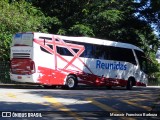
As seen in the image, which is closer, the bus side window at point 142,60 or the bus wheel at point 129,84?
the bus wheel at point 129,84

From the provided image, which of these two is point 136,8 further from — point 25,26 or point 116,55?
point 25,26

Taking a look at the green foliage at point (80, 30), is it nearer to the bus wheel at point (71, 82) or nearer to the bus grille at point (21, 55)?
the bus wheel at point (71, 82)

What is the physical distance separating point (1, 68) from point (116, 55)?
29.0 ft

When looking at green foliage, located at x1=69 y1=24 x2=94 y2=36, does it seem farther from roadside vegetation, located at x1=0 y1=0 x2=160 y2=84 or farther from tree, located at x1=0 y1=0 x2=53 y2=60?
tree, located at x1=0 y1=0 x2=53 y2=60

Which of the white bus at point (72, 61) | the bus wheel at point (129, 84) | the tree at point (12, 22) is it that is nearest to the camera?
the white bus at point (72, 61)

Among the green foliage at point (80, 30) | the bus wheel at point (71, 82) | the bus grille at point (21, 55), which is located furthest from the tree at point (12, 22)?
the bus wheel at point (71, 82)

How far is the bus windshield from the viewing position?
871 inches

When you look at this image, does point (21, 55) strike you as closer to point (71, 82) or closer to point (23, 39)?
point (23, 39)

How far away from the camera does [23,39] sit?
22.6 meters

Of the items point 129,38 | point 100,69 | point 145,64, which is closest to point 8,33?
point 100,69

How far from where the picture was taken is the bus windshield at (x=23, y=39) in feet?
72.6

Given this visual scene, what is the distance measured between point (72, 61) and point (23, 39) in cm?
330

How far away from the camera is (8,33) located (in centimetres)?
2780

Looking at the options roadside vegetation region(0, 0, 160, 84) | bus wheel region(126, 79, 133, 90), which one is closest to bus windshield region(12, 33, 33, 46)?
roadside vegetation region(0, 0, 160, 84)
